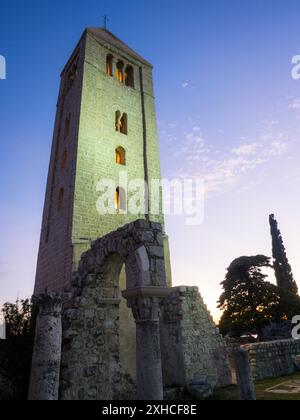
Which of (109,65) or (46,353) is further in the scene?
(109,65)

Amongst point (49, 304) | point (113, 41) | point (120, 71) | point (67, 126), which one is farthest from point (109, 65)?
point (49, 304)

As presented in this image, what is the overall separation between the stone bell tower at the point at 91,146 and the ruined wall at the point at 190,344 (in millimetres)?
3925

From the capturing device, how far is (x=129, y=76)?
21062mm

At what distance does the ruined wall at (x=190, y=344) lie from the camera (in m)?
10.6

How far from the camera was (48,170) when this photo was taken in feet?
59.5

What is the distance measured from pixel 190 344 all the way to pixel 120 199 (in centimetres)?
819

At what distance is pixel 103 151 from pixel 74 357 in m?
11.1

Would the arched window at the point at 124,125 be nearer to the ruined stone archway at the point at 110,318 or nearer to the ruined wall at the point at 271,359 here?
the ruined stone archway at the point at 110,318

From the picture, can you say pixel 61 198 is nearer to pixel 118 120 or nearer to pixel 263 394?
pixel 118 120

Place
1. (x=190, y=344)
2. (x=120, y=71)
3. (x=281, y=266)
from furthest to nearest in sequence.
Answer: (x=281, y=266), (x=120, y=71), (x=190, y=344)

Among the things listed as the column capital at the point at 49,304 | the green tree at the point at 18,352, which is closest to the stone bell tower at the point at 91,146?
the green tree at the point at 18,352

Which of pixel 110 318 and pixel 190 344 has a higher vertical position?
pixel 110 318
